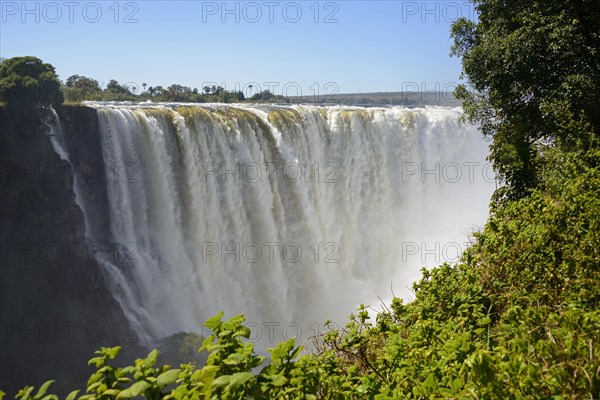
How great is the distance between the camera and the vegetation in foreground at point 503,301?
2201 mm

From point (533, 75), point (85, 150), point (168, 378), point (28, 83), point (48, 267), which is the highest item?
point (28, 83)

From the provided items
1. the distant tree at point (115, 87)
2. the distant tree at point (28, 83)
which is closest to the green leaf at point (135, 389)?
the distant tree at point (28, 83)

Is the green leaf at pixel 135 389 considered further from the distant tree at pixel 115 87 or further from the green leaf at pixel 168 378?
the distant tree at pixel 115 87

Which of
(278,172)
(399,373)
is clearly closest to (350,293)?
(278,172)

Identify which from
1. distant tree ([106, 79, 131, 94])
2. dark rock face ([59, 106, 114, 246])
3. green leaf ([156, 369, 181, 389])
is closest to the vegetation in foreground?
green leaf ([156, 369, 181, 389])

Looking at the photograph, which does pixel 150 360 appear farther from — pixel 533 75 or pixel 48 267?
pixel 48 267

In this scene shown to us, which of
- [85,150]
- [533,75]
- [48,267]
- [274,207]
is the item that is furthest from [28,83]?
[533,75]

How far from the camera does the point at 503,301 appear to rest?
440 cm

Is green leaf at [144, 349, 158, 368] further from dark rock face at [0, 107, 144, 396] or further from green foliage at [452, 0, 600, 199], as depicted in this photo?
dark rock face at [0, 107, 144, 396]

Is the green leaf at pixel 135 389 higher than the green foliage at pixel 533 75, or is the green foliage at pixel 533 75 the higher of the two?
the green foliage at pixel 533 75

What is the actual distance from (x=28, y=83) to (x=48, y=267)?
5026 millimetres

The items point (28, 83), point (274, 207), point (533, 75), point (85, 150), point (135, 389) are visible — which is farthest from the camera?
A: point (274, 207)

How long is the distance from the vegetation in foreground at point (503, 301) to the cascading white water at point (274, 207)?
24.6ft

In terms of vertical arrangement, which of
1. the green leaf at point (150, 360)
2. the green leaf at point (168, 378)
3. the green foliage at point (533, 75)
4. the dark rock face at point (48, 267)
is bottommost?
the dark rock face at point (48, 267)
